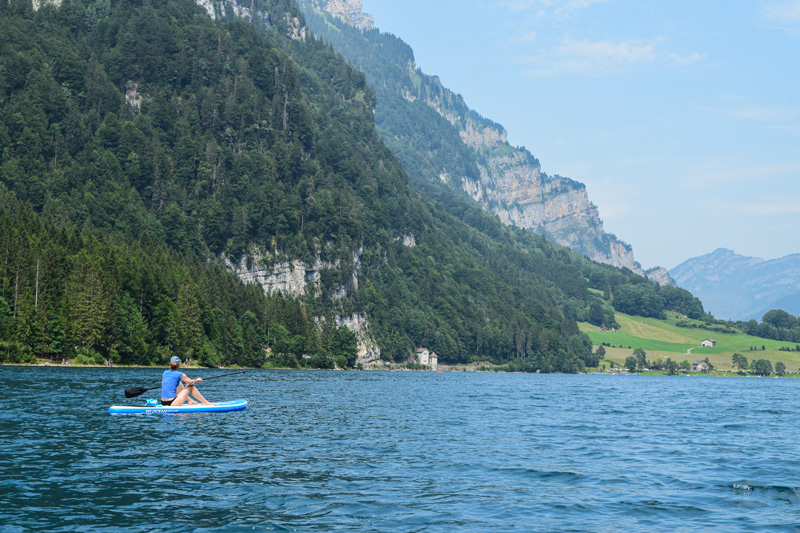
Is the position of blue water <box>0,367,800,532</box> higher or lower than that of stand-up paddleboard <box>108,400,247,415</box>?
lower

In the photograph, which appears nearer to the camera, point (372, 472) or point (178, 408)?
point (372, 472)

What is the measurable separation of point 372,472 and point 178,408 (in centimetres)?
2359

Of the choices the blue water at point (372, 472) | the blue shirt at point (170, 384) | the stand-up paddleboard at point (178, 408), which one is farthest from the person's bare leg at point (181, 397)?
the blue water at point (372, 472)

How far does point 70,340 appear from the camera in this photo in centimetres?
11300

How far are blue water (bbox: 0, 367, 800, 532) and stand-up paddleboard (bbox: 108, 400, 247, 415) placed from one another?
518 mm

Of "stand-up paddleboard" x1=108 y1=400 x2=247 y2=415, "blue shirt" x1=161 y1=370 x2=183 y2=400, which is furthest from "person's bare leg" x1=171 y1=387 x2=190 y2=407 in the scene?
"blue shirt" x1=161 y1=370 x2=183 y2=400

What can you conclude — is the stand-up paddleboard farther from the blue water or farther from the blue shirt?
the blue shirt

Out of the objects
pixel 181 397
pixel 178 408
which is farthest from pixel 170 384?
pixel 178 408

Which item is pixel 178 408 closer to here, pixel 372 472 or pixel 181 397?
pixel 181 397

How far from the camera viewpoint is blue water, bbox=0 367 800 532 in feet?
77.8

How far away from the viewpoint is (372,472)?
106 ft

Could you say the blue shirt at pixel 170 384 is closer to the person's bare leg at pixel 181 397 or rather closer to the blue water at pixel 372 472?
the person's bare leg at pixel 181 397

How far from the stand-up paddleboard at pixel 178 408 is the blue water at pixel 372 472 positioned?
518mm

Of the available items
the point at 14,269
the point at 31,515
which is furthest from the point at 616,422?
the point at 14,269
